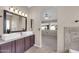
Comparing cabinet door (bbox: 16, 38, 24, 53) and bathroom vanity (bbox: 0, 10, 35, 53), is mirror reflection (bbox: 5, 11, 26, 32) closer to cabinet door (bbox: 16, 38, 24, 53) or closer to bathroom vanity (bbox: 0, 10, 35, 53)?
bathroom vanity (bbox: 0, 10, 35, 53)

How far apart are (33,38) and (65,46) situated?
847mm

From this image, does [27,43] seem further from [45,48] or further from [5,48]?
[5,48]

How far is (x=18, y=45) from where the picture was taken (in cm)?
195

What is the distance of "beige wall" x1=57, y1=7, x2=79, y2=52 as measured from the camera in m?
2.22

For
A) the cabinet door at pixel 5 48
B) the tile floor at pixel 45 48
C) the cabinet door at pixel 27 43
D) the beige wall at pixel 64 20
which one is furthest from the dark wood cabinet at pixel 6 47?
the beige wall at pixel 64 20

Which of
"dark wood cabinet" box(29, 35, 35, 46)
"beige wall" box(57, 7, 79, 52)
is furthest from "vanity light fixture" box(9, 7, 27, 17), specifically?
"beige wall" box(57, 7, 79, 52)

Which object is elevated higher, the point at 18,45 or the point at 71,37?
the point at 71,37

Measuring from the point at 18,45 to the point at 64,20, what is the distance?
1291 mm

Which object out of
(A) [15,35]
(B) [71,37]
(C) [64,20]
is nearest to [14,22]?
(A) [15,35]
